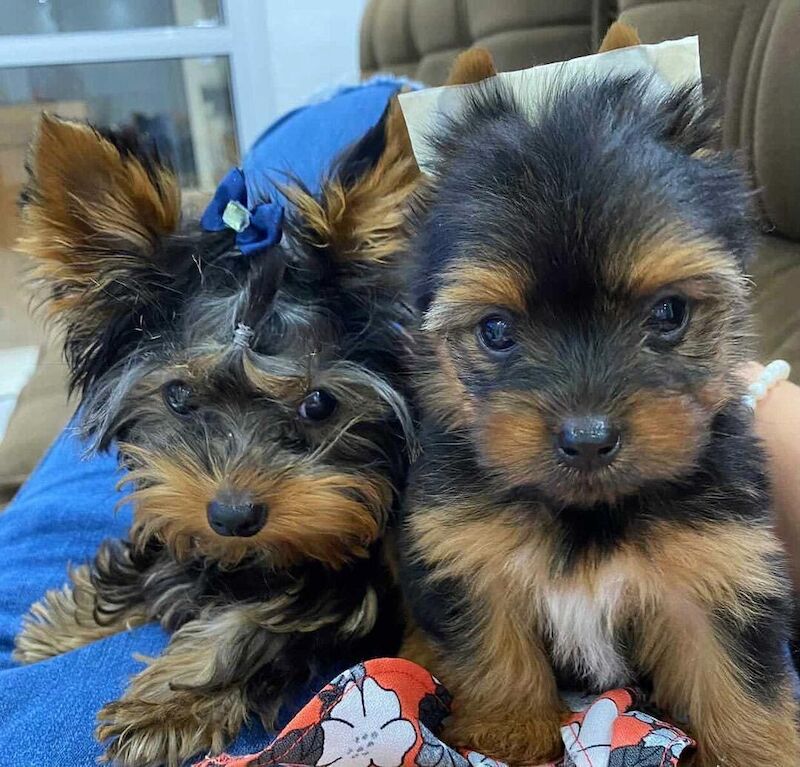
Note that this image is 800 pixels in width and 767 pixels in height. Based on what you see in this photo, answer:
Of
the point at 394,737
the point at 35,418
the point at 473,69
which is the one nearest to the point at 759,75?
the point at 473,69

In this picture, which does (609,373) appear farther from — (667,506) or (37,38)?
(37,38)

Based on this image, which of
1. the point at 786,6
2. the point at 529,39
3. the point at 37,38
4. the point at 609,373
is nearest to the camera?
the point at 609,373

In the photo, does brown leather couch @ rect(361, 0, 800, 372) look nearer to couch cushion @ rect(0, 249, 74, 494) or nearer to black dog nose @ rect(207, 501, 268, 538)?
black dog nose @ rect(207, 501, 268, 538)

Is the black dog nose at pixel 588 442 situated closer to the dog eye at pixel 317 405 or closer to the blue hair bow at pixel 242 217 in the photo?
the dog eye at pixel 317 405

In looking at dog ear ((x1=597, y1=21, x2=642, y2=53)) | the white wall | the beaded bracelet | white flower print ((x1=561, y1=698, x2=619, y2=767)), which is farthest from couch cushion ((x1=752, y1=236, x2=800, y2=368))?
the white wall

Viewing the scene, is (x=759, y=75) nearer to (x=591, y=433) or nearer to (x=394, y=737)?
(x=591, y=433)

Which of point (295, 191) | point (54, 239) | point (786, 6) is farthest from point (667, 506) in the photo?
point (786, 6)
